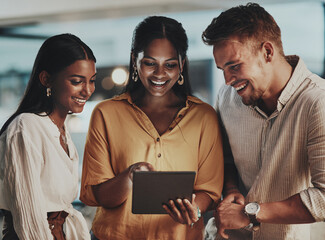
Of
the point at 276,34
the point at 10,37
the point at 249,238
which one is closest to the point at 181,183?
the point at 249,238

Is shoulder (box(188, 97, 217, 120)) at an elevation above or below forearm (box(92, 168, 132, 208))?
above

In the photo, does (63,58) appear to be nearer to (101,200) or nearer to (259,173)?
(101,200)

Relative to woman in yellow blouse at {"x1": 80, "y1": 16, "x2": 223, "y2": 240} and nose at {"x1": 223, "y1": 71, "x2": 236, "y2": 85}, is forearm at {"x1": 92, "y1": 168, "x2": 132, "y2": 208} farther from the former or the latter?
nose at {"x1": 223, "y1": 71, "x2": 236, "y2": 85}

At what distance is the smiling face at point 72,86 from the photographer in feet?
5.05

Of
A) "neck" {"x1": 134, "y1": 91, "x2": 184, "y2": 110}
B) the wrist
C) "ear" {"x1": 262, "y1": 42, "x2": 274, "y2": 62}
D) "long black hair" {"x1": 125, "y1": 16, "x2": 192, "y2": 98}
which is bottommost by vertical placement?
the wrist

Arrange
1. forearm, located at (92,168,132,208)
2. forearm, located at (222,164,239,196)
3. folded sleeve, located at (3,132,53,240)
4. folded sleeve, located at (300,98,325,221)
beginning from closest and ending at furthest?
folded sleeve, located at (3,132,53,240)
folded sleeve, located at (300,98,325,221)
forearm, located at (92,168,132,208)
forearm, located at (222,164,239,196)

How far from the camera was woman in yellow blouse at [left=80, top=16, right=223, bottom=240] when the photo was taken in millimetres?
1715

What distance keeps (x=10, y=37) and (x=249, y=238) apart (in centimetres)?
296

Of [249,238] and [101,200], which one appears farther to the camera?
[249,238]

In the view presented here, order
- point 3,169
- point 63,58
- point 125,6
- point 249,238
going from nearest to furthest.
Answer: point 3,169 → point 63,58 → point 249,238 → point 125,6

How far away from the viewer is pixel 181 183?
149cm

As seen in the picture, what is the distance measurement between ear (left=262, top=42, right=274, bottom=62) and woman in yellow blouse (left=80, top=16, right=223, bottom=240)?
34 cm

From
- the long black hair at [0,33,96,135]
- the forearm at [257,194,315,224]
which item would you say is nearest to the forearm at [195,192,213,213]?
the forearm at [257,194,315,224]

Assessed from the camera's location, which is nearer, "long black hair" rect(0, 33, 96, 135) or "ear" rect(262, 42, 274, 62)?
"long black hair" rect(0, 33, 96, 135)
